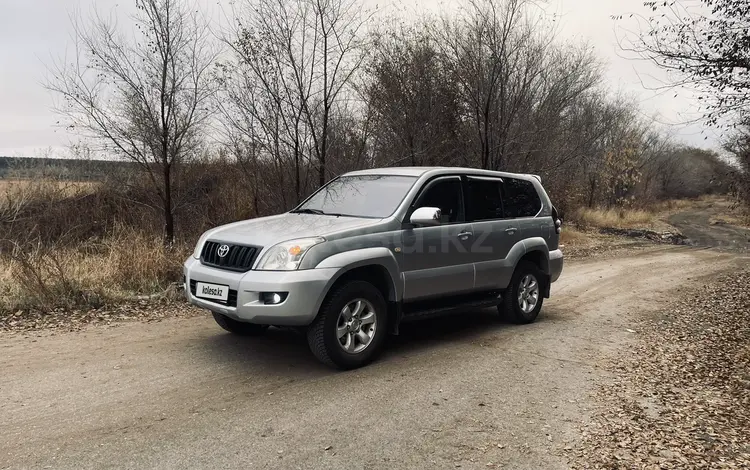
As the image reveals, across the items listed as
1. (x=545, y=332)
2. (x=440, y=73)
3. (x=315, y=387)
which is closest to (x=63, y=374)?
(x=315, y=387)

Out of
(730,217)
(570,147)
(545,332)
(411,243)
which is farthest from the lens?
(730,217)

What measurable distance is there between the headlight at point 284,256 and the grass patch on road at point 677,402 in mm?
2614

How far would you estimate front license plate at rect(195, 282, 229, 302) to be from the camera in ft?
16.0

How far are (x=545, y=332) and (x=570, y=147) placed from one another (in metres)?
14.2

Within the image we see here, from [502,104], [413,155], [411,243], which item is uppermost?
[502,104]

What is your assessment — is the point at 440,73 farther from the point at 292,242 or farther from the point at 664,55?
the point at 292,242

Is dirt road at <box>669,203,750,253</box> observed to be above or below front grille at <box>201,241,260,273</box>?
below

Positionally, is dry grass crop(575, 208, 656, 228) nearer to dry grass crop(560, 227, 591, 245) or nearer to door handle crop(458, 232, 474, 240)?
dry grass crop(560, 227, 591, 245)

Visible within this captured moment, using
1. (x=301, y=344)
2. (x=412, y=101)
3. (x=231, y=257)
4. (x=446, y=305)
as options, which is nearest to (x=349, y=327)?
(x=301, y=344)

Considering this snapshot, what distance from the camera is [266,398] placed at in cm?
437

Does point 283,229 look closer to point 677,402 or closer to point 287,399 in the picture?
point 287,399

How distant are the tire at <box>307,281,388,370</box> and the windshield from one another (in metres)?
0.92

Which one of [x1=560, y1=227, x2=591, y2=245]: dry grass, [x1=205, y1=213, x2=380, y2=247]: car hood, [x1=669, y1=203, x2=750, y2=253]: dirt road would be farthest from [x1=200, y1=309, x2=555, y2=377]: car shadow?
[x1=669, y1=203, x2=750, y2=253]: dirt road

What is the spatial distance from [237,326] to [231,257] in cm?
129
